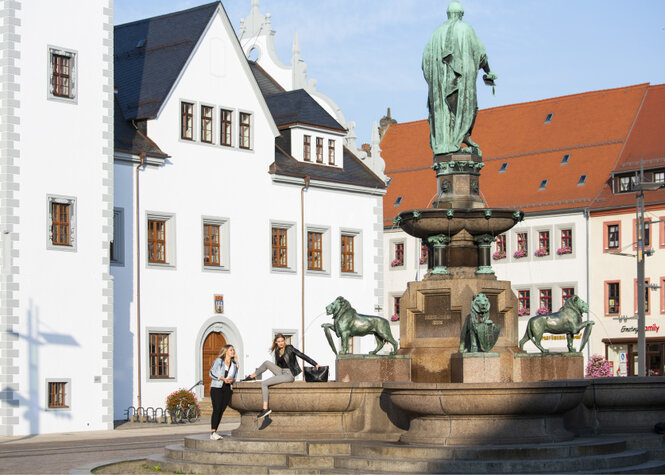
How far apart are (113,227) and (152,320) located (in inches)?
140

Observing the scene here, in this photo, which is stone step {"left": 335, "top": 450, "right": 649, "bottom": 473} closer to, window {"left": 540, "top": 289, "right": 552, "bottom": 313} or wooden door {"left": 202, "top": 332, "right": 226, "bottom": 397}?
wooden door {"left": 202, "top": 332, "right": 226, "bottom": 397}

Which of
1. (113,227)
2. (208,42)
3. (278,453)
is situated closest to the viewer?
(278,453)

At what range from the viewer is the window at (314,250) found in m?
46.3

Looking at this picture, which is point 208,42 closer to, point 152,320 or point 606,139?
point 152,320

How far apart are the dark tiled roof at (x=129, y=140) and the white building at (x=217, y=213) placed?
72 mm

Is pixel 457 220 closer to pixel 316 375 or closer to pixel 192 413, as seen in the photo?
pixel 316 375

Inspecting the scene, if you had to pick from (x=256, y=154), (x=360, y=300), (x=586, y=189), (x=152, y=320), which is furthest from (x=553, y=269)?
(x=152, y=320)

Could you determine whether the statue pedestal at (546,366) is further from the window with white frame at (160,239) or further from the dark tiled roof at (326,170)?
the dark tiled roof at (326,170)

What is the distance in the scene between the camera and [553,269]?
6297 centimetres

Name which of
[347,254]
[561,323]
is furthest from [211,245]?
[561,323]

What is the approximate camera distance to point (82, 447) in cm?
2711

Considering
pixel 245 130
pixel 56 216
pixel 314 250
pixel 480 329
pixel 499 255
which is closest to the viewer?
pixel 480 329

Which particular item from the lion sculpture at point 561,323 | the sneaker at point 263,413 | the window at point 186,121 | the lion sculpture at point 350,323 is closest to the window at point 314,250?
the window at point 186,121

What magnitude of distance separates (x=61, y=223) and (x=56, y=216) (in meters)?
0.25
